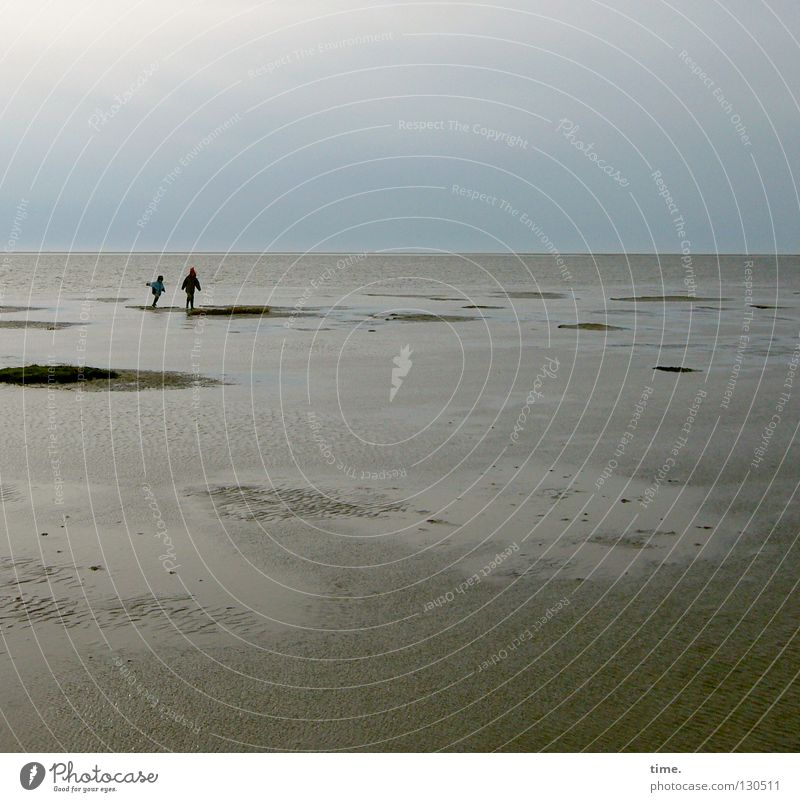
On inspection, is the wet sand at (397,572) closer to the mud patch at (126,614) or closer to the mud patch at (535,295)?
the mud patch at (126,614)

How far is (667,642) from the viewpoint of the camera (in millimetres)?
8266

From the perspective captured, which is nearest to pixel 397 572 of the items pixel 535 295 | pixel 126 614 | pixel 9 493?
pixel 126 614

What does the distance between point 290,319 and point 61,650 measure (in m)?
36.4

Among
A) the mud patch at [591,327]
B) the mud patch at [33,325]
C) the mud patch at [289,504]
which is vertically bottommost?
the mud patch at [289,504]

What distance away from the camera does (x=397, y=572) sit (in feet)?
32.3

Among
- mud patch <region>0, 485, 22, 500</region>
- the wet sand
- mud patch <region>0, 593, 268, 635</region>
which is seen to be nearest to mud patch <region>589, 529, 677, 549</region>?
the wet sand

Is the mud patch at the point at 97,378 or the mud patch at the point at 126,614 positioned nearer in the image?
the mud patch at the point at 126,614

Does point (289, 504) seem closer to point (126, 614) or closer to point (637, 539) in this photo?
point (126, 614)

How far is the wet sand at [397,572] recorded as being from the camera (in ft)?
23.0

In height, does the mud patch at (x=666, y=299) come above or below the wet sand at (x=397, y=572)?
above

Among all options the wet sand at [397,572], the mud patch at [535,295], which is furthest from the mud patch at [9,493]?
the mud patch at [535,295]

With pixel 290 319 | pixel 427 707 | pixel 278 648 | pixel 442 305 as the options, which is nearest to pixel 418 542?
pixel 278 648

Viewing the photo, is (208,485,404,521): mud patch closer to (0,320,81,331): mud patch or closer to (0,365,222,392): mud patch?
(0,365,222,392): mud patch

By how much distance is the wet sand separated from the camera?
7012mm
